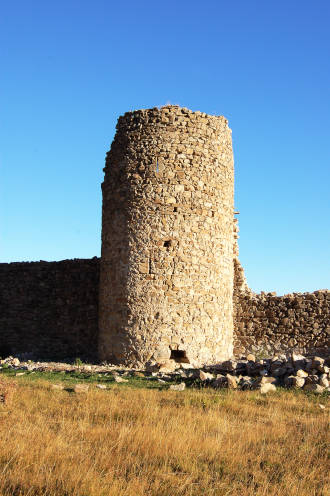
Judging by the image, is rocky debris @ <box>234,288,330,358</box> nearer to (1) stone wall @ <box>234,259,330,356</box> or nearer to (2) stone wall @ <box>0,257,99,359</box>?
(1) stone wall @ <box>234,259,330,356</box>

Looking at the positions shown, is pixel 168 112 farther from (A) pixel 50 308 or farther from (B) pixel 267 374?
(A) pixel 50 308

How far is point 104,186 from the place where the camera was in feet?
47.4

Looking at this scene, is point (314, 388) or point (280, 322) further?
point (280, 322)

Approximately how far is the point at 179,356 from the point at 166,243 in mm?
2647

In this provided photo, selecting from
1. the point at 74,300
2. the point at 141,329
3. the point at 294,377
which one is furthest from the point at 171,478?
the point at 74,300

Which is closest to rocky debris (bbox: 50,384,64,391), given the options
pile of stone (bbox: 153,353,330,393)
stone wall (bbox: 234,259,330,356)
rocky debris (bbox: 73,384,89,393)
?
rocky debris (bbox: 73,384,89,393)

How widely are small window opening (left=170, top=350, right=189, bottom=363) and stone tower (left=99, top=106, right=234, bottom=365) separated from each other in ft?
0.08

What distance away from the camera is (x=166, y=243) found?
13.1 meters

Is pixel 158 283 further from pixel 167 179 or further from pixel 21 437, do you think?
pixel 21 437

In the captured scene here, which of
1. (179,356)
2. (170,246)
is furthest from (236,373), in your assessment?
(170,246)

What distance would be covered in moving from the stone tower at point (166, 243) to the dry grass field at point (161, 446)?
4296 millimetres

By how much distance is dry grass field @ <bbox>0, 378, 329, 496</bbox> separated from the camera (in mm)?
4840

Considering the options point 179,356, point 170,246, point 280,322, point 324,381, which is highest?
point 170,246

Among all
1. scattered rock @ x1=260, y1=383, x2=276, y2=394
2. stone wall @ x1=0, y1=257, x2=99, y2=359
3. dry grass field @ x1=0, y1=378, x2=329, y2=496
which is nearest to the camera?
dry grass field @ x1=0, y1=378, x2=329, y2=496
